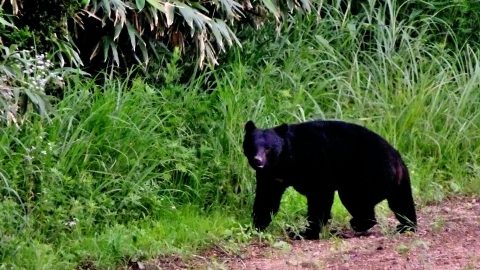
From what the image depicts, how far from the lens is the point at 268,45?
10.7m

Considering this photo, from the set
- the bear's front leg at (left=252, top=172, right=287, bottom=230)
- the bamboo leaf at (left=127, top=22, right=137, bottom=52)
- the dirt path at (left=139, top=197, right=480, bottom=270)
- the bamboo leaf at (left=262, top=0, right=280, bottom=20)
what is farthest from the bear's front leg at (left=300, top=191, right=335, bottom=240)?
the bamboo leaf at (left=262, top=0, right=280, bottom=20)

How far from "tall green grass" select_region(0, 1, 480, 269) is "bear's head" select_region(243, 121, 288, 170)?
0.60m

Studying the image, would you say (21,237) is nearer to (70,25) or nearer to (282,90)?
(70,25)

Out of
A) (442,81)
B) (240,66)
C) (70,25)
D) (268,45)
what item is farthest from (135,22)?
(442,81)

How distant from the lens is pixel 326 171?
26.2ft

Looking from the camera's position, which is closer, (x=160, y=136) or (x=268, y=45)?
(x=160, y=136)

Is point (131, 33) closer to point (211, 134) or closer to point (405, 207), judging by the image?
point (211, 134)

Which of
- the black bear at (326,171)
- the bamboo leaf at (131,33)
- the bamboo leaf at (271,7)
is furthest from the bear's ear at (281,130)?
the bamboo leaf at (271,7)

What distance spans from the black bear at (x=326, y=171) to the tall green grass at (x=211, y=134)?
0.52 metres

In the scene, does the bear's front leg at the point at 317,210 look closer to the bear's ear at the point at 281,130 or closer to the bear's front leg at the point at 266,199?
the bear's front leg at the point at 266,199

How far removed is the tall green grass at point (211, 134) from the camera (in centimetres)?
758

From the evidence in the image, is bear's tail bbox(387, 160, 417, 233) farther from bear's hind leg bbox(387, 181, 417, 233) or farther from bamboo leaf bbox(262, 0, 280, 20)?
bamboo leaf bbox(262, 0, 280, 20)

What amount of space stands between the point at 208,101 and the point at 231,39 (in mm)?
605

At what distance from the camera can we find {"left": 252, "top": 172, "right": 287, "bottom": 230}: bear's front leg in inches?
318
